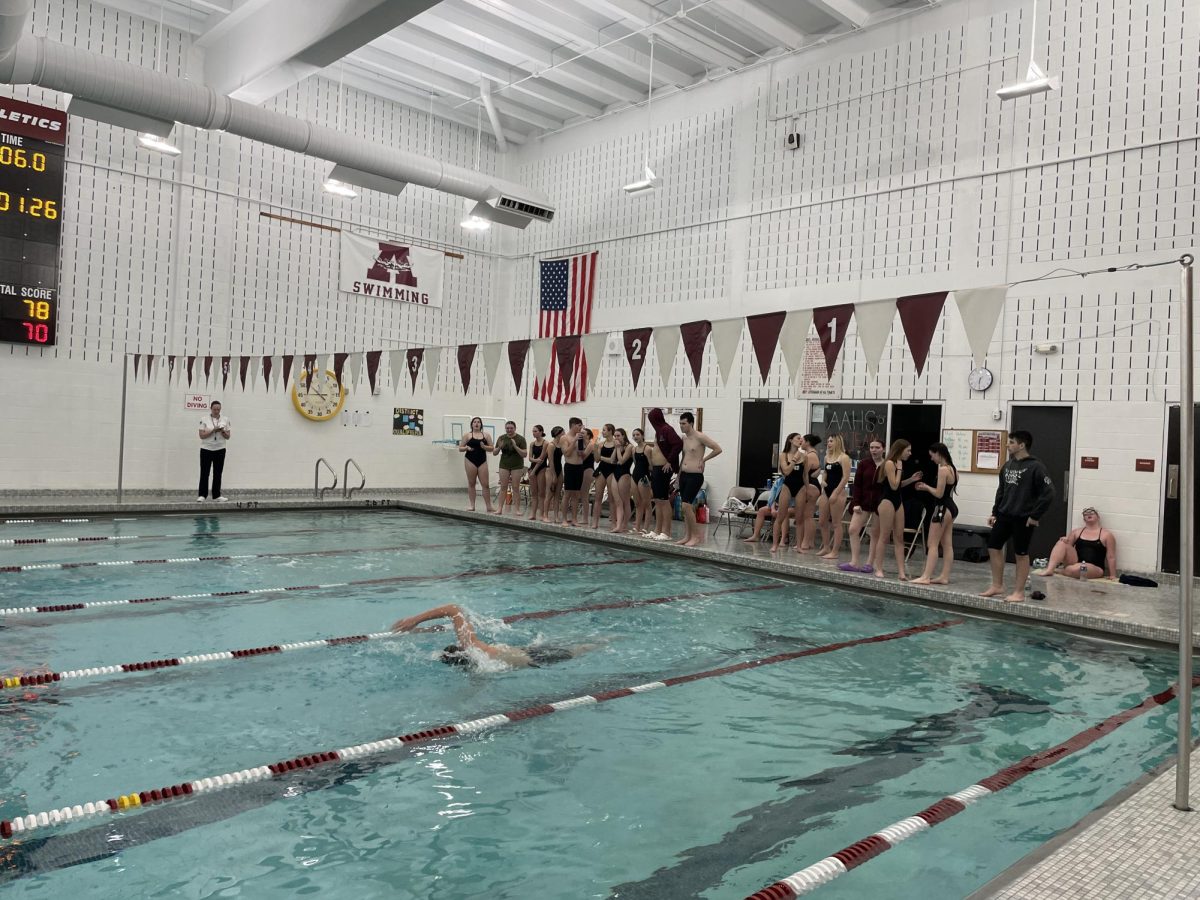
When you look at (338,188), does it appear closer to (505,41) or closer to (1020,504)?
(505,41)

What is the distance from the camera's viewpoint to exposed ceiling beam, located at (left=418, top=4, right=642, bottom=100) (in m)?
12.2

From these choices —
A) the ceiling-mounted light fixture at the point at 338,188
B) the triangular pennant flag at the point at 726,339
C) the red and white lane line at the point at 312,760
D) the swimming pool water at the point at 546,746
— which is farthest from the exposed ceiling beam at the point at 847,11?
the red and white lane line at the point at 312,760

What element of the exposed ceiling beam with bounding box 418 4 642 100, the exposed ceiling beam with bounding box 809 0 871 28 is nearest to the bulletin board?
the exposed ceiling beam with bounding box 809 0 871 28

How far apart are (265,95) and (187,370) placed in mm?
4311

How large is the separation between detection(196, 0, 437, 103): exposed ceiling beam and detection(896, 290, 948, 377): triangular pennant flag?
224 inches

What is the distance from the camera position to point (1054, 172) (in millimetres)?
10070

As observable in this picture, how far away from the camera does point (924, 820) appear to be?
10.5ft

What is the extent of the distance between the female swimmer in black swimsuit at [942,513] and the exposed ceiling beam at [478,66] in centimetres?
967

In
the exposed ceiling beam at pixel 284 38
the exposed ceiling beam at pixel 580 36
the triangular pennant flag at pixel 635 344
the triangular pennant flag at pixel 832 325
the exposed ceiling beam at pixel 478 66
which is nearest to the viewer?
the triangular pennant flag at pixel 832 325

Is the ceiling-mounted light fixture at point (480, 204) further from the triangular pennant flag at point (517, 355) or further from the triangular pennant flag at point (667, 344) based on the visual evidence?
the triangular pennant flag at point (667, 344)

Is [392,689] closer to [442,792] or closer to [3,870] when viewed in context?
[442,792]

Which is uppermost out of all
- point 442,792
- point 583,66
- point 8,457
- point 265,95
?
point 583,66

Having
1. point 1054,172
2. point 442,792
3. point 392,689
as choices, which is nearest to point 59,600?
point 392,689

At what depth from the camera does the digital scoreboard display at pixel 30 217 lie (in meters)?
10.9
